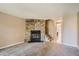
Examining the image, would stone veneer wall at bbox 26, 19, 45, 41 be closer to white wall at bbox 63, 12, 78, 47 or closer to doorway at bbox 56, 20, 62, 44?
doorway at bbox 56, 20, 62, 44

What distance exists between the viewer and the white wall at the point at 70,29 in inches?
262

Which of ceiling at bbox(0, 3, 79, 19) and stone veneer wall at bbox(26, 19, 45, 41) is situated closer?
ceiling at bbox(0, 3, 79, 19)

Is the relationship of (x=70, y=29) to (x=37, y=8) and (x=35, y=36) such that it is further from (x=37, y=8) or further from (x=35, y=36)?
(x=37, y=8)

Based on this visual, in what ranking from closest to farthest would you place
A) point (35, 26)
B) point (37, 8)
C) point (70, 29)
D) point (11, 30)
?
point (37, 8) < point (11, 30) < point (70, 29) < point (35, 26)

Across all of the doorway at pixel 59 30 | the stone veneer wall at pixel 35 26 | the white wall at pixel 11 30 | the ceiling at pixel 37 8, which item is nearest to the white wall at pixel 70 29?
the doorway at pixel 59 30

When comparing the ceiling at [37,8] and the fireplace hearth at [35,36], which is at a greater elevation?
the ceiling at [37,8]

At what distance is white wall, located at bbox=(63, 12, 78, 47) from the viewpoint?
6.66m

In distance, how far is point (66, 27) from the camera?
729cm

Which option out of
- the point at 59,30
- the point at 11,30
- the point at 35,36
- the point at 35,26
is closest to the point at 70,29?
the point at 59,30

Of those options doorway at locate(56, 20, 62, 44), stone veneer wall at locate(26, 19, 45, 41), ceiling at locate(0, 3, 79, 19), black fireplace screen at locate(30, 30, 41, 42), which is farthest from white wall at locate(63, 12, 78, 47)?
black fireplace screen at locate(30, 30, 41, 42)

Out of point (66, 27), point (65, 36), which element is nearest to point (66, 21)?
point (66, 27)

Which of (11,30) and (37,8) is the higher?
(37,8)

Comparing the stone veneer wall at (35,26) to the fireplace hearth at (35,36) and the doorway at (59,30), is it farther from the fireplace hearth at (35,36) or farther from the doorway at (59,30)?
the doorway at (59,30)

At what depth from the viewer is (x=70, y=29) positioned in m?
6.96
